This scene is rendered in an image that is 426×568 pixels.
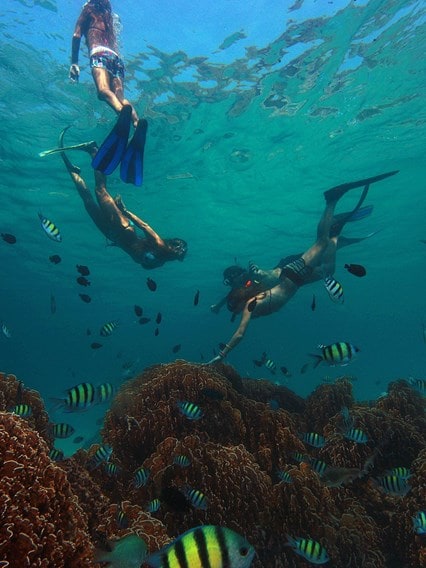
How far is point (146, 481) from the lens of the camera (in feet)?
17.9

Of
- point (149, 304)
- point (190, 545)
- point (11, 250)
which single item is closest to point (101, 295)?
point (149, 304)

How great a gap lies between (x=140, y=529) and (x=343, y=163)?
79.3 ft

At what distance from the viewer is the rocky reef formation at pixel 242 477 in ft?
14.7

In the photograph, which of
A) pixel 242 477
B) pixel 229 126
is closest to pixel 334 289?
pixel 242 477

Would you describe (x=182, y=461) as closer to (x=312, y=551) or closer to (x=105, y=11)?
(x=312, y=551)

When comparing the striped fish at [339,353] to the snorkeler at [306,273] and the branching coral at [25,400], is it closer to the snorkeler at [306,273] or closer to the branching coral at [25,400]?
the snorkeler at [306,273]

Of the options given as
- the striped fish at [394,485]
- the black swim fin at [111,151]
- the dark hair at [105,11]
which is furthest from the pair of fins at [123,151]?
the dark hair at [105,11]

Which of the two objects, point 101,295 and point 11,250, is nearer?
point 11,250

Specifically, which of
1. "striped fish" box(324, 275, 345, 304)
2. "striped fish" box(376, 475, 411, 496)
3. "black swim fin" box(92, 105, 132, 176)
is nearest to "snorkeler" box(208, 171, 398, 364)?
"striped fish" box(324, 275, 345, 304)

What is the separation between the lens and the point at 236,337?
10.1 meters

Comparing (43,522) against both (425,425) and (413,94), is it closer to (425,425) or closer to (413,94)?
(425,425)

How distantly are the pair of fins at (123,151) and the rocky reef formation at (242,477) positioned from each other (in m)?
3.72

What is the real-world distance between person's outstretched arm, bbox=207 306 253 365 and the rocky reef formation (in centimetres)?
110

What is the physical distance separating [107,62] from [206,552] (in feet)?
39.3
